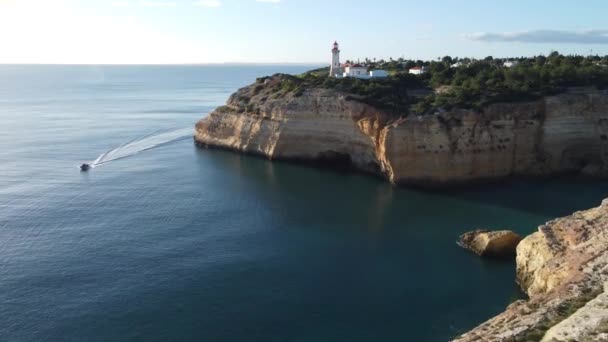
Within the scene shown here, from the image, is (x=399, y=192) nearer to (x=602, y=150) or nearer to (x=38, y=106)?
(x=602, y=150)

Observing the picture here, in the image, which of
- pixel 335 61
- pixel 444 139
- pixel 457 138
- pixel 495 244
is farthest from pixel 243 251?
pixel 335 61

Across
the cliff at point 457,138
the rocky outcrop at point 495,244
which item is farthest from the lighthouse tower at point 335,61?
the rocky outcrop at point 495,244

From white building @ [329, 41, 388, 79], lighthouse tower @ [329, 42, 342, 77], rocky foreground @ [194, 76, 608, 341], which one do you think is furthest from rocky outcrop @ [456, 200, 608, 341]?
lighthouse tower @ [329, 42, 342, 77]

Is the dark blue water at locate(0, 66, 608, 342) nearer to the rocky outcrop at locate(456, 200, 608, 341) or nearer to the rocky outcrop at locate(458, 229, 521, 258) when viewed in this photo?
the rocky outcrop at locate(458, 229, 521, 258)

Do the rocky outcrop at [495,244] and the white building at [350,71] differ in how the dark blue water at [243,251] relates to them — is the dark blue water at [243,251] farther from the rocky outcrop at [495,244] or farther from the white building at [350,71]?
the white building at [350,71]

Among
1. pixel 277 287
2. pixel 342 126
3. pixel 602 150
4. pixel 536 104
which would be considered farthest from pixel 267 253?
pixel 602 150

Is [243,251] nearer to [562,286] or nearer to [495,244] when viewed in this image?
[495,244]
